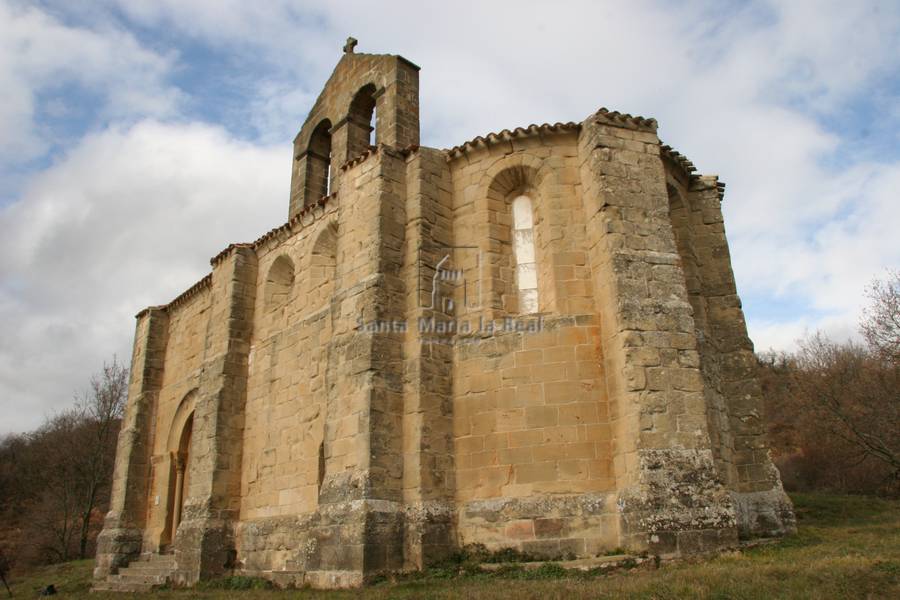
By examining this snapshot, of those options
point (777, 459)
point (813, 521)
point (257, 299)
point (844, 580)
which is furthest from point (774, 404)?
point (844, 580)

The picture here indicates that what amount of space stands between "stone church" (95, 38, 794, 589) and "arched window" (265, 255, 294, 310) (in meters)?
0.07

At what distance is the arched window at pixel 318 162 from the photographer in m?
15.0

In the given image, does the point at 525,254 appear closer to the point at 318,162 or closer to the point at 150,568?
the point at 318,162

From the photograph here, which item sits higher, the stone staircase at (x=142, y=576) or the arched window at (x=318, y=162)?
the arched window at (x=318, y=162)

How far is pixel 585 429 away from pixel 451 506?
6.41 ft

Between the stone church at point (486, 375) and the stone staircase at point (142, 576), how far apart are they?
0.54ft

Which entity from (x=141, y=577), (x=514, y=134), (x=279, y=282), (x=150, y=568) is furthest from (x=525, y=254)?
(x=150, y=568)

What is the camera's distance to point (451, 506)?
8734mm

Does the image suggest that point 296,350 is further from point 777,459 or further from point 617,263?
point 777,459

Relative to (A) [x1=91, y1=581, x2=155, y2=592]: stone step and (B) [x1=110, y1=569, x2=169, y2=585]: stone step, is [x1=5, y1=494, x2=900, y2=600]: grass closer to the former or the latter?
(B) [x1=110, y1=569, x2=169, y2=585]: stone step

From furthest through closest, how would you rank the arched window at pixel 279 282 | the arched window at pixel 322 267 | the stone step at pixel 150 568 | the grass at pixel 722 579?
Result: the arched window at pixel 279 282
the stone step at pixel 150 568
the arched window at pixel 322 267
the grass at pixel 722 579

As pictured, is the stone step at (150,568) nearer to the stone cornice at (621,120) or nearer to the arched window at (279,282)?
the arched window at (279,282)

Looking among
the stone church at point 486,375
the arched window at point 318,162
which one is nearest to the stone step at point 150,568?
the stone church at point 486,375

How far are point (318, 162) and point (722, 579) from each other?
12025 millimetres
